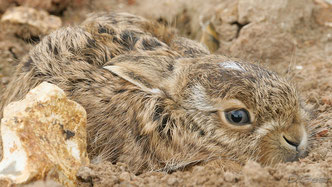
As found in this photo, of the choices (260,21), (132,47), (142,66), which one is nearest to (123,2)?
(260,21)

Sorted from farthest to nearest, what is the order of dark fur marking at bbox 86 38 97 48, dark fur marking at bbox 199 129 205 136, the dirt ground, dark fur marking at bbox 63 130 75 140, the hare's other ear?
1. the dirt ground
2. dark fur marking at bbox 86 38 97 48
3. the hare's other ear
4. dark fur marking at bbox 199 129 205 136
5. dark fur marking at bbox 63 130 75 140

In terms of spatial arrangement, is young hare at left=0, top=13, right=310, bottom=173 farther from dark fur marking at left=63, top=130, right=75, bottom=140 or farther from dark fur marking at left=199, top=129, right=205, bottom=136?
dark fur marking at left=63, top=130, right=75, bottom=140

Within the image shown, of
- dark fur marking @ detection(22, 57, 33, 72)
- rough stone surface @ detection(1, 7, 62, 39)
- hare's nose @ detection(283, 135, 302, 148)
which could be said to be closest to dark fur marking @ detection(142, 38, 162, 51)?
dark fur marking @ detection(22, 57, 33, 72)

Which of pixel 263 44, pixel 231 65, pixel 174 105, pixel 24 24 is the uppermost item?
pixel 231 65

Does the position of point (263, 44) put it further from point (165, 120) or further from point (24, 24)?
point (24, 24)

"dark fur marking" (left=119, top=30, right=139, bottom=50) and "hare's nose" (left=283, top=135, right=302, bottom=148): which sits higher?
"dark fur marking" (left=119, top=30, right=139, bottom=50)

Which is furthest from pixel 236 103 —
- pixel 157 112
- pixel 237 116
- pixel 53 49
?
pixel 53 49
